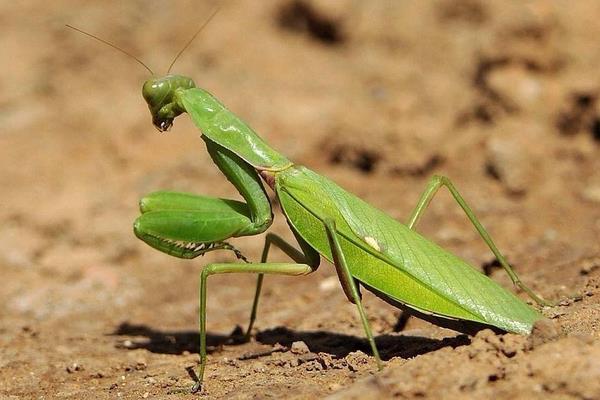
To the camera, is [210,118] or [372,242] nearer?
[372,242]

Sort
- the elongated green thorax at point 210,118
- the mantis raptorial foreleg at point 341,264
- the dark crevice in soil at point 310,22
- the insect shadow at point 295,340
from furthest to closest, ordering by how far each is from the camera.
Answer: the dark crevice in soil at point 310,22 < the elongated green thorax at point 210,118 < the insect shadow at point 295,340 < the mantis raptorial foreleg at point 341,264

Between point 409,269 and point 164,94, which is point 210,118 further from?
point 409,269

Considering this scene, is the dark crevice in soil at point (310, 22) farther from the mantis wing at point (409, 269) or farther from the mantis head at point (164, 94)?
the mantis wing at point (409, 269)

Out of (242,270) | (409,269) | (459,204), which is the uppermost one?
(459,204)

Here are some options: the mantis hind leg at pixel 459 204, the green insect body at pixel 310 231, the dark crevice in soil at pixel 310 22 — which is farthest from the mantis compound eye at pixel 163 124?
the dark crevice in soil at pixel 310 22

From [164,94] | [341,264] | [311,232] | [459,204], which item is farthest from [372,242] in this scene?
[164,94]

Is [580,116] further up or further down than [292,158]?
further up

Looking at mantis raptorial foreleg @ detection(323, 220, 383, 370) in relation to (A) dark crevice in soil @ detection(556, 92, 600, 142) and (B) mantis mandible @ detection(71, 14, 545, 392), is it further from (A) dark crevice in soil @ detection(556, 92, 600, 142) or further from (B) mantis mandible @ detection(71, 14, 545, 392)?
(A) dark crevice in soil @ detection(556, 92, 600, 142)

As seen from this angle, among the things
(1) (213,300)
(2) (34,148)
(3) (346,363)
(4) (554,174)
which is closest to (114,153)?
(2) (34,148)
